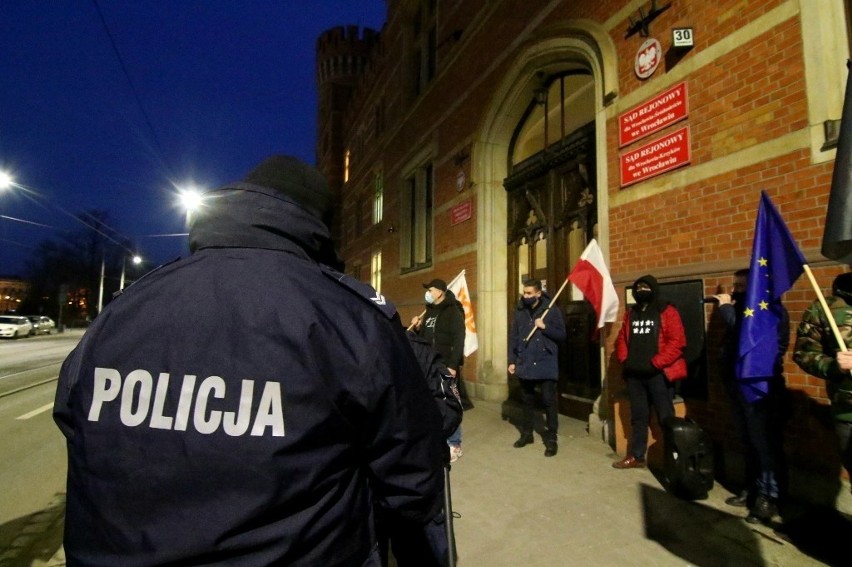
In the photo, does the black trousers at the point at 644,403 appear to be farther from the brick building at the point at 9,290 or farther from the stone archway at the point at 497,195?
→ the brick building at the point at 9,290

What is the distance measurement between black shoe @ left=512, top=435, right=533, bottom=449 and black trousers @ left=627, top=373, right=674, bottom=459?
1120 mm

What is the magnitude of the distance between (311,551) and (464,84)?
9.56 metres

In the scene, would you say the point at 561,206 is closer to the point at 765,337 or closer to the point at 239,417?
the point at 765,337

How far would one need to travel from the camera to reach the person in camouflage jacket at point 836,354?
2.58 meters

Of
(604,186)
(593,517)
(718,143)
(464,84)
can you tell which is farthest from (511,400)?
(464,84)

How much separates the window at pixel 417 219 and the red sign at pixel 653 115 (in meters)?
6.28

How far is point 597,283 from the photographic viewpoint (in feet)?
16.2

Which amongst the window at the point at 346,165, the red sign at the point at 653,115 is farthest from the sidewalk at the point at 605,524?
the window at the point at 346,165

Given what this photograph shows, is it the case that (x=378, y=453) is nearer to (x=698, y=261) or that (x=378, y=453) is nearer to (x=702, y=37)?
(x=698, y=261)

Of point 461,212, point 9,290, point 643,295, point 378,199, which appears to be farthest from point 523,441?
point 9,290

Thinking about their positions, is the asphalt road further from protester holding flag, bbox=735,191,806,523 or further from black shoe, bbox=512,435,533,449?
protester holding flag, bbox=735,191,806,523

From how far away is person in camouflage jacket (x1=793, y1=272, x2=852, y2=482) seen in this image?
2582 mm

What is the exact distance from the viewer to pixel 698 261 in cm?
434

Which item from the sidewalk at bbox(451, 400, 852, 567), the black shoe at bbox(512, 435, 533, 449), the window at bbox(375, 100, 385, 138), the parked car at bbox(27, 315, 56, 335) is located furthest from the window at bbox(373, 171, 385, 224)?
the parked car at bbox(27, 315, 56, 335)
